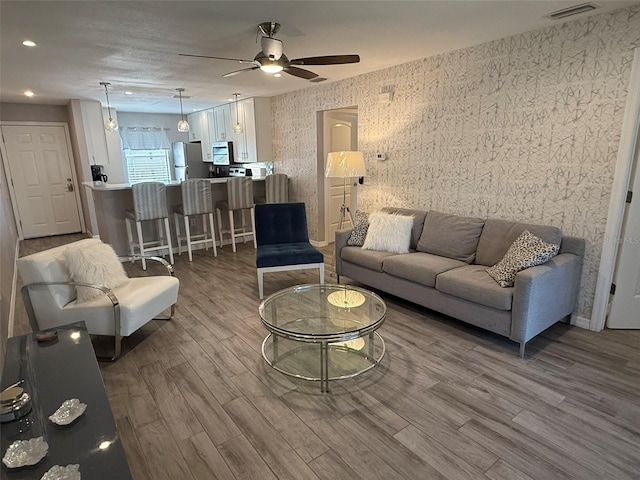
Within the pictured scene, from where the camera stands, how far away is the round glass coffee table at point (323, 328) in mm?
2520

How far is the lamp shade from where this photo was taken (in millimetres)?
4324

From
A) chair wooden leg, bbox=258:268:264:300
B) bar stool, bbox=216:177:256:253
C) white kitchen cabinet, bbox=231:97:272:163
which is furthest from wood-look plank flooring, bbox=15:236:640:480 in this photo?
white kitchen cabinet, bbox=231:97:272:163

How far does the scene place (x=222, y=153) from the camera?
739 cm

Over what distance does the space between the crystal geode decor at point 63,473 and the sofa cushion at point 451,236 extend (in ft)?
10.5

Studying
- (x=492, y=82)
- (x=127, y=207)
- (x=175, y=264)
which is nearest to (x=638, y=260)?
(x=492, y=82)

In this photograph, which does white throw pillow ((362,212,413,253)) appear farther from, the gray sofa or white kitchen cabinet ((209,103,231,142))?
white kitchen cabinet ((209,103,231,142))

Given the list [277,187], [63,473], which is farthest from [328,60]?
[277,187]

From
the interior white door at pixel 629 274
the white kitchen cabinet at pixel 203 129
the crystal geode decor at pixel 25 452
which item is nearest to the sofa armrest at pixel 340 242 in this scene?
the interior white door at pixel 629 274

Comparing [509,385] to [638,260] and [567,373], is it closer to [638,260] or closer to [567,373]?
[567,373]

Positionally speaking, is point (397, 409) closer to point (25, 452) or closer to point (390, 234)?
point (25, 452)

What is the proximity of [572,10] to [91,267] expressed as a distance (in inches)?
157

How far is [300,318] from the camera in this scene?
2.81 metres

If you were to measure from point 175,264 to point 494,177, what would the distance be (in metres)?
4.19

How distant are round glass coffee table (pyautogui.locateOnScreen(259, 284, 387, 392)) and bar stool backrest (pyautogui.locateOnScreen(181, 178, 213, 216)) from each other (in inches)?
109
